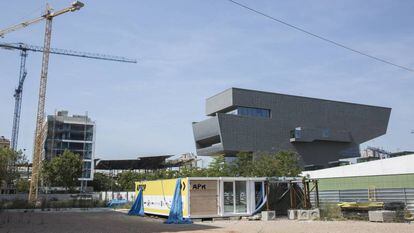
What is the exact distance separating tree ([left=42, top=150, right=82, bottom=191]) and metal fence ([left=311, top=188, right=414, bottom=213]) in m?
45.5

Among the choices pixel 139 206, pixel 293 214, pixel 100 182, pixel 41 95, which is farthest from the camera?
pixel 100 182

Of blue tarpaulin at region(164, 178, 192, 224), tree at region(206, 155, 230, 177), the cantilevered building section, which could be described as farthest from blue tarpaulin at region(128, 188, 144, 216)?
the cantilevered building section

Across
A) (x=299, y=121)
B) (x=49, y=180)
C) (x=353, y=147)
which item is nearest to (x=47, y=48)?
(x=49, y=180)

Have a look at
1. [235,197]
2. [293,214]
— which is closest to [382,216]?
[293,214]

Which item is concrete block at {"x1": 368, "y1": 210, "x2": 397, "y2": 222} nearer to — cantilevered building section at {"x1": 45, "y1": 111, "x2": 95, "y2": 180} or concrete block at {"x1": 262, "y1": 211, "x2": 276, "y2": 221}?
concrete block at {"x1": 262, "y1": 211, "x2": 276, "y2": 221}

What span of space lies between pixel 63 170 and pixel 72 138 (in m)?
40.6

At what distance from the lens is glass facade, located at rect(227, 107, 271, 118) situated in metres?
83.1

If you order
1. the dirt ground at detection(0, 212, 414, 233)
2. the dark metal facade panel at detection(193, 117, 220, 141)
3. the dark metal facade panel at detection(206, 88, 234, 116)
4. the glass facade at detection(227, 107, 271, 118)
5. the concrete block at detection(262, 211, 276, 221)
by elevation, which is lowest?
the dirt ground at detection(0, 212, 414, 233)

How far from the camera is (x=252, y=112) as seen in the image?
8494cm

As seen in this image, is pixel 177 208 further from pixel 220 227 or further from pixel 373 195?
pixel 373 195

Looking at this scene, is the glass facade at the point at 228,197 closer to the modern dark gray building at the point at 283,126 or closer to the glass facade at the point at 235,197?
the glass facade at the point at 235,197

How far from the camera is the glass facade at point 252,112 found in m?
83.1

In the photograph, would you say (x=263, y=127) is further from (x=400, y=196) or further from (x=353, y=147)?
(x=400, y=196)

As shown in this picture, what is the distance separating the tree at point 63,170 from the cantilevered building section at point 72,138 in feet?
108
